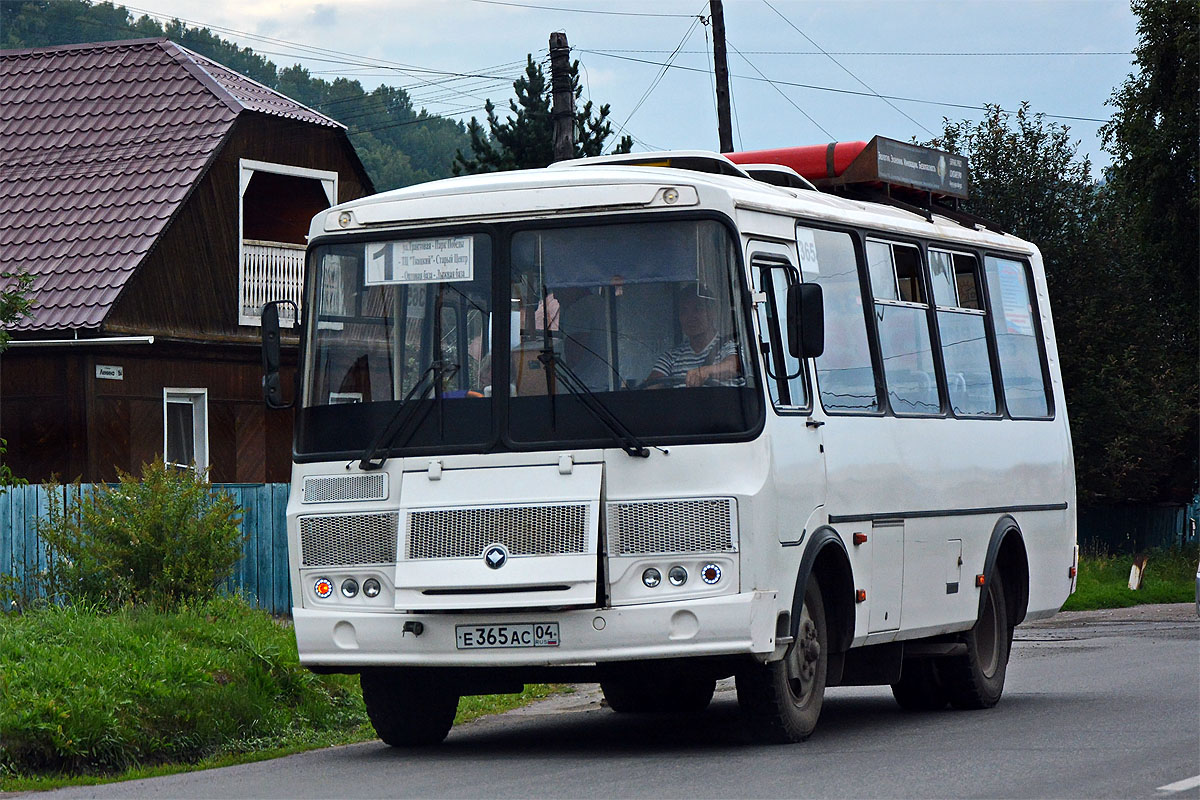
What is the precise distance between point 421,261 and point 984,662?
540cm

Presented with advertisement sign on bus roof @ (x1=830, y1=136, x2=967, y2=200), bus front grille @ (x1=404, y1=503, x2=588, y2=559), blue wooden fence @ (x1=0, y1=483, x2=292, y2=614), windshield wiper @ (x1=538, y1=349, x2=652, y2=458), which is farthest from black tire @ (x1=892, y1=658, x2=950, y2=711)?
blue wooden fence @ (x1=0, y1=483, x2=292, y2=614)

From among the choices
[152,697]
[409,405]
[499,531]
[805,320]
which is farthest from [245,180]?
[499,531]

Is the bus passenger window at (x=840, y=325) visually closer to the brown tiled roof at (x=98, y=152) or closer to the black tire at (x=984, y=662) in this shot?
the black tire at (x=984, y=662)

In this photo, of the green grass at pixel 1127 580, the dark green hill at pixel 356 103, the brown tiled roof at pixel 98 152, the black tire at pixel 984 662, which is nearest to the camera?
the black tire at pixel 984 662

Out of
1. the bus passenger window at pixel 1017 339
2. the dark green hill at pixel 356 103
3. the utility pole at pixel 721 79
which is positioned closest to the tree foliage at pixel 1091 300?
the utility pole at pixel 721 79

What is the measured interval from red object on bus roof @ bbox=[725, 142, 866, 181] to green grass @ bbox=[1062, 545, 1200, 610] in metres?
14.1

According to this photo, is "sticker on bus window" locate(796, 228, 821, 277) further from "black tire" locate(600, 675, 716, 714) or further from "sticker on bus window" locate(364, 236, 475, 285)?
"black tire" locate(600, 675, 716, 714)

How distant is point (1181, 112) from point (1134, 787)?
2903 centimetres

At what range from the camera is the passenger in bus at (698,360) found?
33.4ft

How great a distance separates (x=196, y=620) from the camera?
13.7 m

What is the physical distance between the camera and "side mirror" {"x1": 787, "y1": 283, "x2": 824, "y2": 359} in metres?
10.5

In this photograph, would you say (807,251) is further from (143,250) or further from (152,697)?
(143,250)

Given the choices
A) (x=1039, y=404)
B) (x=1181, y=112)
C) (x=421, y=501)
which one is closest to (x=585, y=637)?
(x=421, y=501)

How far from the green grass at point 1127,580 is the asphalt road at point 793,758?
14140 millimetres
